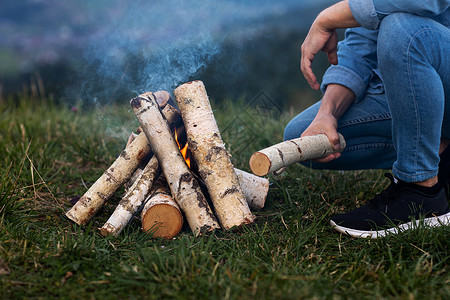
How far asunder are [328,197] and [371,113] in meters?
0.58

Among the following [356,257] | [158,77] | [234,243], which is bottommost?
[356,257]

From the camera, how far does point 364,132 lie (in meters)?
2.41

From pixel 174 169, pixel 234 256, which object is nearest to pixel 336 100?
pixel 174 169

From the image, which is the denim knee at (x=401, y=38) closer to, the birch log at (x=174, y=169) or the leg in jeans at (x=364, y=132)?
the leg in jeans at (x=364, y=132)

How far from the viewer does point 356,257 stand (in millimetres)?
1683

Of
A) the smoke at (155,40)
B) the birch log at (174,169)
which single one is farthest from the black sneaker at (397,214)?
the smoke at (155,40)

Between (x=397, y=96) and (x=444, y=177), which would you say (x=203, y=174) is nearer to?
(x=397, y=96)

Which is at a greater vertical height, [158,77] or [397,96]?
[158,77]

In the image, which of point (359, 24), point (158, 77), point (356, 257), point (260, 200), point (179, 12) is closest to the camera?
point (356, 257)

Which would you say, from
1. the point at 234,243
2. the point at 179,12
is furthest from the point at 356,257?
the point at 179,12

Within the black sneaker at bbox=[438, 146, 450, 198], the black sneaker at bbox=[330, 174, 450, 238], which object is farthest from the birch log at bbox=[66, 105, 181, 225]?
the black sneaker at bbox=[438, 146, 450, 198]

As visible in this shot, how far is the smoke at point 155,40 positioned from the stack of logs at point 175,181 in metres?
0.45

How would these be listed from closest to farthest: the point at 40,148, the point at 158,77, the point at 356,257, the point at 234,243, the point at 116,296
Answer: the point at 116,296, the point at 356,257, the point at 234,243, the point at 158,77, the point at 40,148

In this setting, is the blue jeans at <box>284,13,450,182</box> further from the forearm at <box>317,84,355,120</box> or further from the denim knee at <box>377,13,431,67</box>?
the forearm at <box>317,84,355,120</box>
